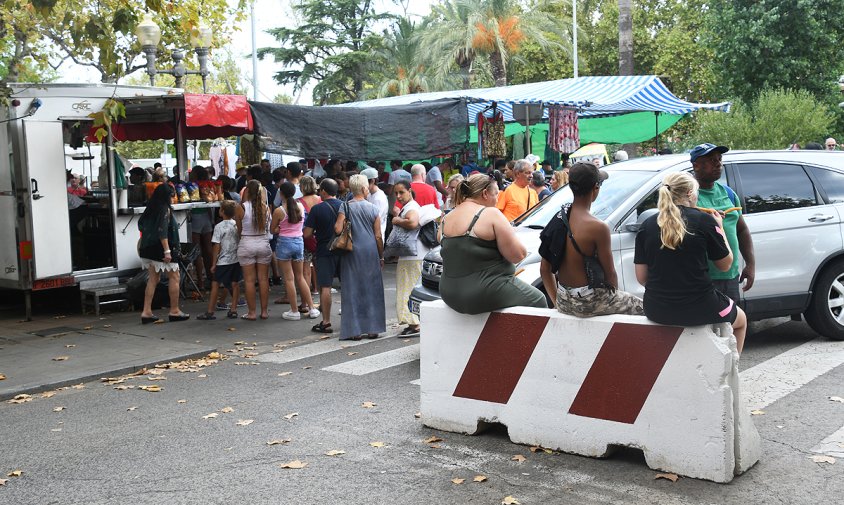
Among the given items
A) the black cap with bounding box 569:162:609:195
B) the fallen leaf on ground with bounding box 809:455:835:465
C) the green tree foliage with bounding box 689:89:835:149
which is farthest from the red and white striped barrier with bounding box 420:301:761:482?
the green tree foliage with bounding box 689:89:835:149

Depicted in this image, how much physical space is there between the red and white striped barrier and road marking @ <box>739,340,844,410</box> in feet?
5.30

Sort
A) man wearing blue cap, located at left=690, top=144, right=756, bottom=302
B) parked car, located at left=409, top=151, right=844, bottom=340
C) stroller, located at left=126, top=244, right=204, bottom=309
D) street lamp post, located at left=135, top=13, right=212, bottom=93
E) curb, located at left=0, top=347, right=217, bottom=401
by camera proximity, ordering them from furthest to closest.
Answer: street lamp post, located at left=135, top=13, right=212, bottom=93 → stroller, located at left=126, top=244, right=204, bottom=309 → parked car, located at left=409, top=151, right=844, bottom=340 → curb, located at left=0, top=347, right=217, bottom=401 → man wearing blue cap, located at left=690, top=144, right=756, bottom=302

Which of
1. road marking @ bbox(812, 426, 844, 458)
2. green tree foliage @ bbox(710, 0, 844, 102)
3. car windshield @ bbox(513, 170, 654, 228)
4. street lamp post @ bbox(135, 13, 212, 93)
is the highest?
green tree foliage @ bbox(710, 0, 844, 102)

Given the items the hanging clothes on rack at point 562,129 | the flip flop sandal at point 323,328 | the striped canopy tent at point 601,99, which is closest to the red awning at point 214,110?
the flip flop sandal at point 323,328

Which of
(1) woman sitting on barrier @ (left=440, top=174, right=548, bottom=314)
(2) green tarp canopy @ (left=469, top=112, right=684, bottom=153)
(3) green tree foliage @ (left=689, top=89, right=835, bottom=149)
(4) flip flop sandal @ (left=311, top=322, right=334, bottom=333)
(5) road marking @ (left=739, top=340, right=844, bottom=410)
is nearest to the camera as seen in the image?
(1) woman sitting on barrier @ (left=440, top=174, right=548, bottom=314)

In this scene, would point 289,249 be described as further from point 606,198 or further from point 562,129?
point 562,129

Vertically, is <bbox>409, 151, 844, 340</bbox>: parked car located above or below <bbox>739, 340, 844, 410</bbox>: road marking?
above

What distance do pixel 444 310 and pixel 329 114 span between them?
29.0 feet

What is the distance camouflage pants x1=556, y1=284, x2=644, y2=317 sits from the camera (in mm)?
5645

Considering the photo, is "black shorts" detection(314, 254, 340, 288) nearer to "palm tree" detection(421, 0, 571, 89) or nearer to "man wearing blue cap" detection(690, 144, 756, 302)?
"man wearing blue cap" detection(690, 144, 756, 302)

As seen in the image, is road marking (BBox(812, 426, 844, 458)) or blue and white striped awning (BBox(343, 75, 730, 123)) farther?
blue and white striped awning (BBox(343, 75, 730, 123))

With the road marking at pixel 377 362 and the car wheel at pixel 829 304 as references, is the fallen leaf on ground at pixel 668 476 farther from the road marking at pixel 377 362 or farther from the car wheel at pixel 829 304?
the car wheel at pixel 829 304

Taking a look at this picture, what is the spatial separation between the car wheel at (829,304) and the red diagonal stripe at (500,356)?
168 inches

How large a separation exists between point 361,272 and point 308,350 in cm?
106
